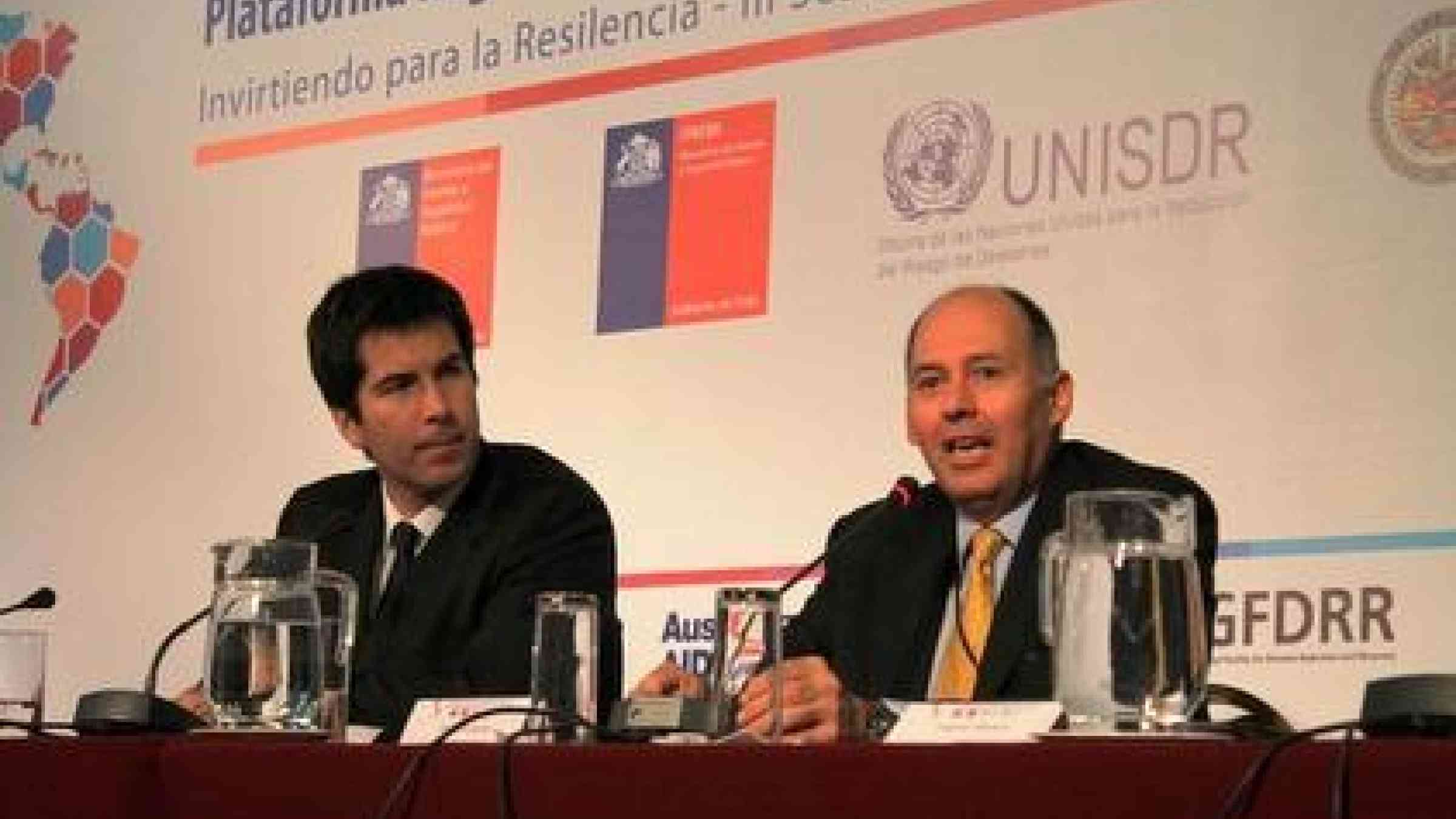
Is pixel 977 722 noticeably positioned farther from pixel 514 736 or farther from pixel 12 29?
pixel 12 29

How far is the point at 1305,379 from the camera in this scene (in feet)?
11.3

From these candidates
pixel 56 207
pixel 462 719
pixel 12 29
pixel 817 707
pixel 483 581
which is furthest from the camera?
pixel 12 29

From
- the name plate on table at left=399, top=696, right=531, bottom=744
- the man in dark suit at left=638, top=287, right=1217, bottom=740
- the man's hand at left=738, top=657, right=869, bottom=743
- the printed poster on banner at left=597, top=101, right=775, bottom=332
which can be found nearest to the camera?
the name plate on table at left=399, top=696, right=531, bottom=744

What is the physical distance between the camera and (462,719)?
2311 millimetres

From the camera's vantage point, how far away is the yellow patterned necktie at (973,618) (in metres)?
2.94

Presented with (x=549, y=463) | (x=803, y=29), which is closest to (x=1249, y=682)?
(x=549, y=463)

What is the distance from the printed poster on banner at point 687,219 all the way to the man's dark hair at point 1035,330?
0.94 metres

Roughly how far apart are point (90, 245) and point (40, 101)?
34cm

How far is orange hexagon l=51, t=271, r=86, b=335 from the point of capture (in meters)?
5.18

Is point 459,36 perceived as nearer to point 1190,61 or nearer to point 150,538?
point 150,538

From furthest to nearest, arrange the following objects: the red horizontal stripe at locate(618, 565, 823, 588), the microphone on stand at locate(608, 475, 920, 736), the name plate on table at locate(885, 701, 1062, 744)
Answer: the red horizontal stripe at locate(618, 565, 823, 588) → the microphone on stand at locate(608, 475, 920, 736) → the name plate on table at locate(885, 701, 1062, 744)

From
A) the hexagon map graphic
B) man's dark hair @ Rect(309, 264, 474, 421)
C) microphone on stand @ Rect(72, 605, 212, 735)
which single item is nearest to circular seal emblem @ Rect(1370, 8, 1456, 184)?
man's dark hair @ Rect(309, 264, 474, 421)

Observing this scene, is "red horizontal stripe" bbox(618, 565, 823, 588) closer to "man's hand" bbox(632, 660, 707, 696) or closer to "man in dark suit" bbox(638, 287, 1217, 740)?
"man in dark suit" bbox(638, 287, 1217, 740)

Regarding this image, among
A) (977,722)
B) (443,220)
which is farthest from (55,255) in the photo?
(977,722)
